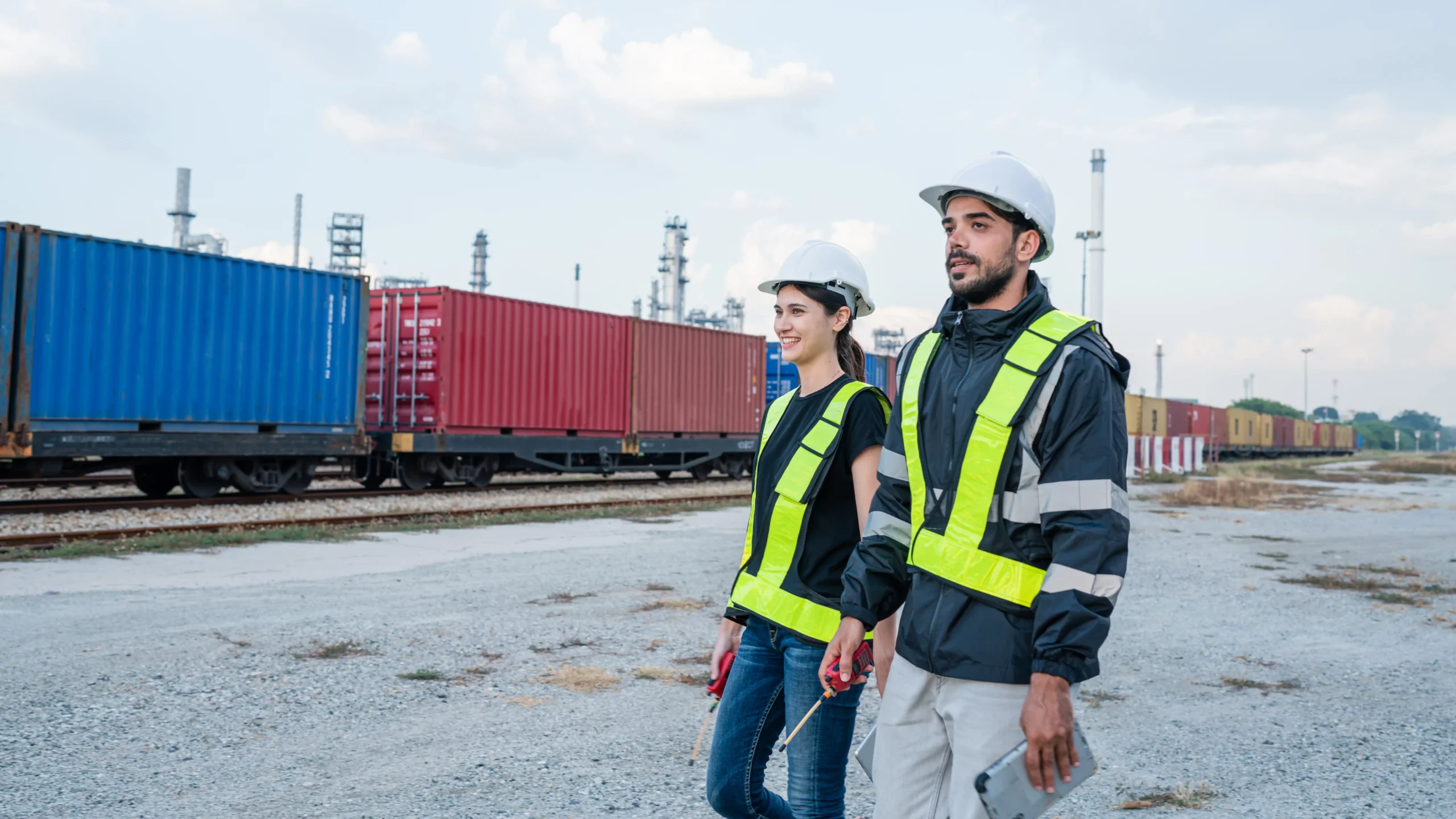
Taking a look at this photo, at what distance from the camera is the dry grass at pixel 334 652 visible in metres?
5.94

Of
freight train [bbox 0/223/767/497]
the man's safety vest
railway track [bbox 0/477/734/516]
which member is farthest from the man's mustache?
railway track [bbox 0/477/734/516]

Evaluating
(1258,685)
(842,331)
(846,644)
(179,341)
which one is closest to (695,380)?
(179,341)

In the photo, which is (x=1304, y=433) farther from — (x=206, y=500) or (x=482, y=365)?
(x=206, y=500)

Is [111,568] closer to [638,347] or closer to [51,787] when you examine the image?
[51,787]

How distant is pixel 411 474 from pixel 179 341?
4791 mm

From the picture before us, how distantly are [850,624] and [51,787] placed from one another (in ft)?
10.6

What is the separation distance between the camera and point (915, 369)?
2264mm

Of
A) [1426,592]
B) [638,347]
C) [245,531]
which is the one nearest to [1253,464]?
[638,347]

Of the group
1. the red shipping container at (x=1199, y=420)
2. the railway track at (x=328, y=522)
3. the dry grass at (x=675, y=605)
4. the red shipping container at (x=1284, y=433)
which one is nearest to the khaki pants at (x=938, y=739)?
the dry grass at (x=675, y=605)

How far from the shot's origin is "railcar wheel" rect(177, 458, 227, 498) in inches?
575

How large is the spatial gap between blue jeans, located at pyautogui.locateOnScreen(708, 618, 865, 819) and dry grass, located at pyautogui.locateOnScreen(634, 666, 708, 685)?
302cm

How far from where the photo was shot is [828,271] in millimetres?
2828

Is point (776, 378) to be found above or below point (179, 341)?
above

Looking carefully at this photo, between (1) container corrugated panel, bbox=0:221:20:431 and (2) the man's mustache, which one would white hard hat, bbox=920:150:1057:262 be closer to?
(2) the man's mustache
